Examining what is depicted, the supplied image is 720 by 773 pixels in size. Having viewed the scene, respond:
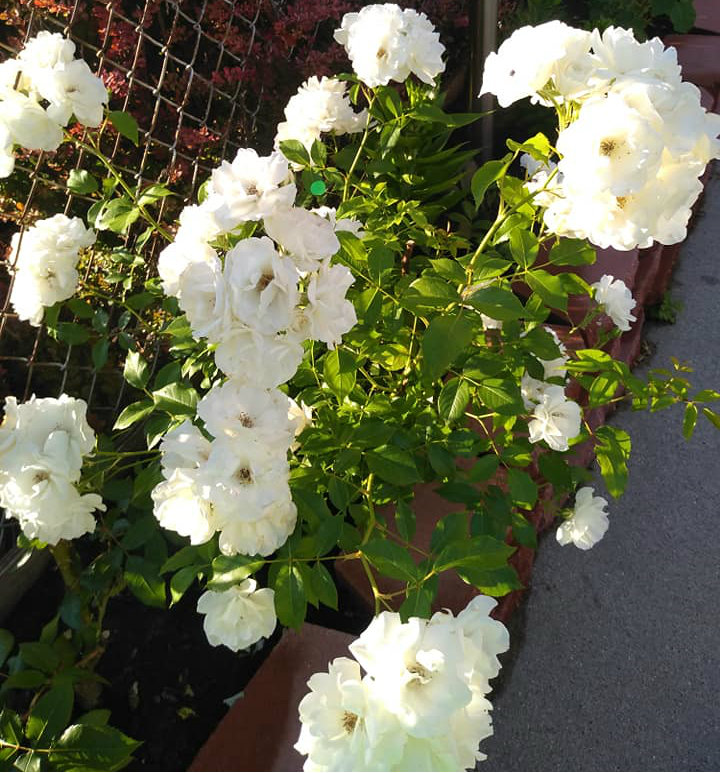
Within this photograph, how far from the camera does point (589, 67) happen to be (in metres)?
0.76

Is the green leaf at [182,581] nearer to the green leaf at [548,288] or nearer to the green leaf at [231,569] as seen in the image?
the green leaf at [231,569]

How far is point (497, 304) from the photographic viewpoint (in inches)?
33.5

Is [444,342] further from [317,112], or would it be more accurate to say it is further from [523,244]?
[317,112]

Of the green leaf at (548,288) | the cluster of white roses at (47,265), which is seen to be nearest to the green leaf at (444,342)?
the green leaf at (548,288)

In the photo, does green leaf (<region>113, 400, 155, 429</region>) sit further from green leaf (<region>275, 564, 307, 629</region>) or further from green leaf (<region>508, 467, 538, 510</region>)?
green leaf (<region>508, 467, 538, 510</region>)

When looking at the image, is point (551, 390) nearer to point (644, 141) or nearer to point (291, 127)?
point (644, 141)

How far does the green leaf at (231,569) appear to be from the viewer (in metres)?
0.92

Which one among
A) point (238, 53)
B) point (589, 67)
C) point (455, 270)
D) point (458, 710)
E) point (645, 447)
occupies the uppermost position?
point (589, 67)

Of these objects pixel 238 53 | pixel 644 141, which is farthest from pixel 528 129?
pixel 644 141

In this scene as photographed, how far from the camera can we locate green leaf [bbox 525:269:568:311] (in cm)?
92

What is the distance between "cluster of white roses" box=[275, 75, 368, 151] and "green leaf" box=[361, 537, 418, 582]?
0.79 meters

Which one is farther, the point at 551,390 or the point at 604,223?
the point at 551,390

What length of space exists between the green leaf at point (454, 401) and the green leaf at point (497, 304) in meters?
0.19

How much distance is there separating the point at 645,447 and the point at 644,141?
1.63 meters
